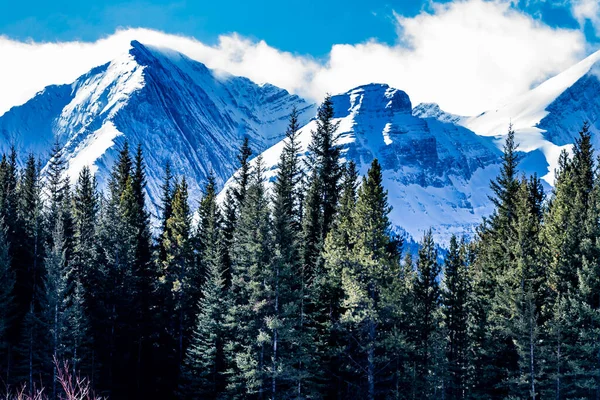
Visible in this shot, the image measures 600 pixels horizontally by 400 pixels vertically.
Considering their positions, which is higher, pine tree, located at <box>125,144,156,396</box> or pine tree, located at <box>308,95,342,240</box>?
pine tree, located at <box>308,95,342,240</box>

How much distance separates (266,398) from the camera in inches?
1560

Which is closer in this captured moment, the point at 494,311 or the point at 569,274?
the point at 569,274

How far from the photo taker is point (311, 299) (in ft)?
132

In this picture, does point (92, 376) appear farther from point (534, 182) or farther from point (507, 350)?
point (534, 182)

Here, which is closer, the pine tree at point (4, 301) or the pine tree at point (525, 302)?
the pine tree at point (525, 302)

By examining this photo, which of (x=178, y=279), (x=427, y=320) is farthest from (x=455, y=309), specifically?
(x=178, y=279)

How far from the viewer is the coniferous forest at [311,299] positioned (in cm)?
3681

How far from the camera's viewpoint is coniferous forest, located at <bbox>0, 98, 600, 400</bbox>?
36.8 meters

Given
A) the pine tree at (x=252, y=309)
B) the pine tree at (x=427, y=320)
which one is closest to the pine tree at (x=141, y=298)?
the pine tree at (x=252, y=309)

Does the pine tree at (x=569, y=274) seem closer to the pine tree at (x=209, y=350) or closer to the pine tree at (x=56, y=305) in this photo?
the pine tree at (x=209, y=350)

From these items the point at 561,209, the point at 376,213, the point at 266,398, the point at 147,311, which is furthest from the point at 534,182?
the point at 147,311

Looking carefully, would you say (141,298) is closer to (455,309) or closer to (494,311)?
(455,309)

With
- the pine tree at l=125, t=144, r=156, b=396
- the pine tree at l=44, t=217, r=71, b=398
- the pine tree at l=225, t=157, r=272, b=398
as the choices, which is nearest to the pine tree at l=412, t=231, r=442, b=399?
the pine tree at l=225, t=157, r=272, b=398

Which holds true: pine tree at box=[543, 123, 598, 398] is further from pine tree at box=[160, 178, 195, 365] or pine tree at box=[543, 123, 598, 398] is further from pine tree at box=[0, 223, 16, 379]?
pine tree at box=[0, 223, 16, 379]
